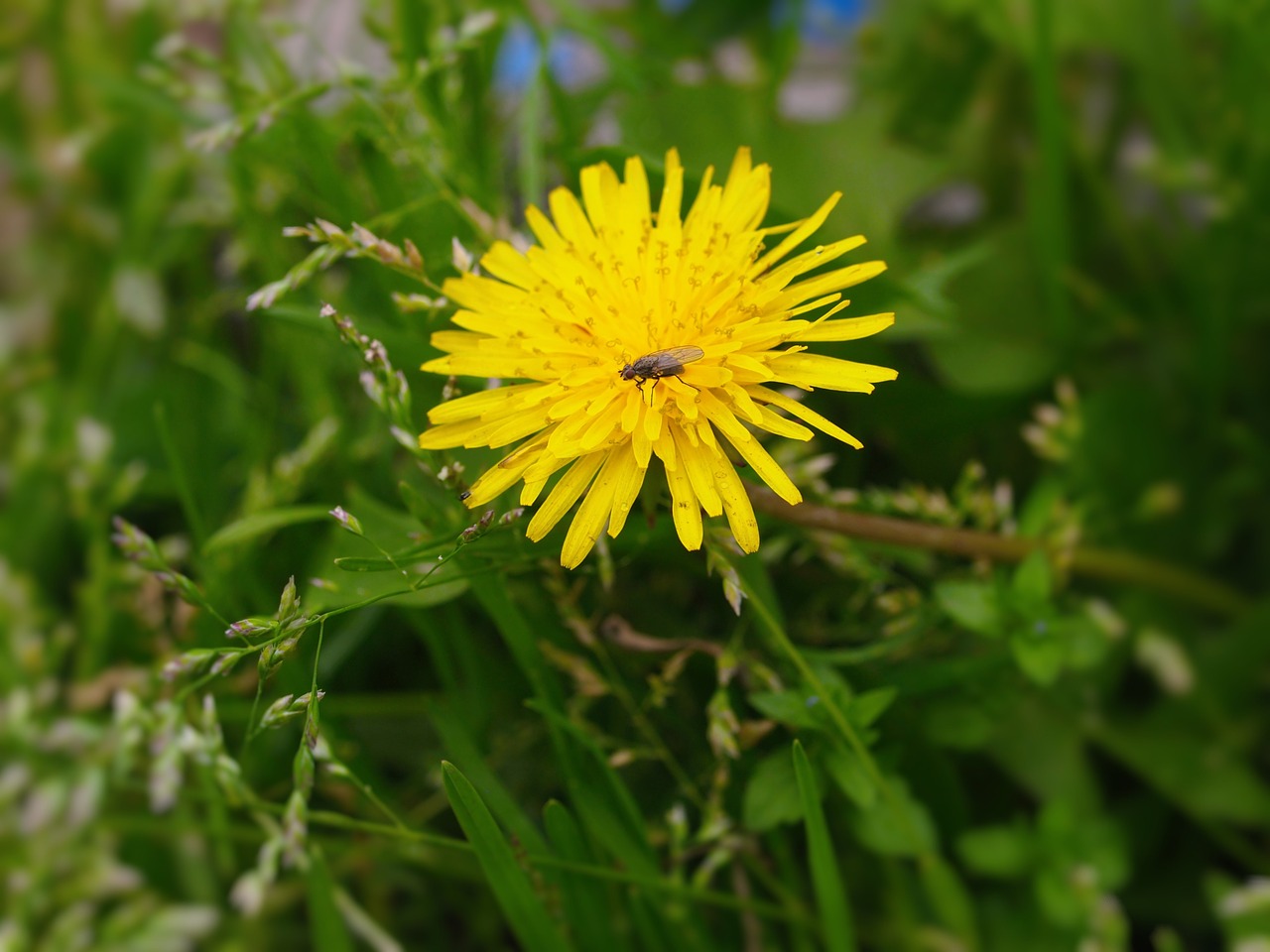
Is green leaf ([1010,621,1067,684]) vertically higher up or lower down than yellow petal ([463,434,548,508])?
lower down

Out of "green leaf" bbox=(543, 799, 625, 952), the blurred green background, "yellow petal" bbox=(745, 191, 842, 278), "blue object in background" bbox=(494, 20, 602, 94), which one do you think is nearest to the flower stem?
the blurred green background

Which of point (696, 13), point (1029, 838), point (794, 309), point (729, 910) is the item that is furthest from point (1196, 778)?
point (696, 13)

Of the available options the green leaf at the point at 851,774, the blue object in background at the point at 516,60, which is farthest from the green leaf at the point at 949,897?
the blue object in background at the point at 516,60

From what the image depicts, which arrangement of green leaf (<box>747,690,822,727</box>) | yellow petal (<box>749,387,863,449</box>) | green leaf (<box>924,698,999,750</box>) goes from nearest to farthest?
yellow petal (<box>749,387,863,449</box>) → green leaf (<box>747,690,822,727</box>) → green leaf (<box>924,698,999,750</box>)

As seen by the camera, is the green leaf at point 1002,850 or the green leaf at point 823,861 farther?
the green leaf at point 1002,850

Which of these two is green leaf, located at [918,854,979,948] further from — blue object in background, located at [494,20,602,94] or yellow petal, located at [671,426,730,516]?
blue object in background, located at [494,20,602,94]

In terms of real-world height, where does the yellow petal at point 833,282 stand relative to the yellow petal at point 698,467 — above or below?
above

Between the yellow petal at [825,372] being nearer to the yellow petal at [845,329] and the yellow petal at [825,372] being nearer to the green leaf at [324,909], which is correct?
the yellow petal at [845,329]

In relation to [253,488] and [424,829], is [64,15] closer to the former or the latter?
[253,488]
